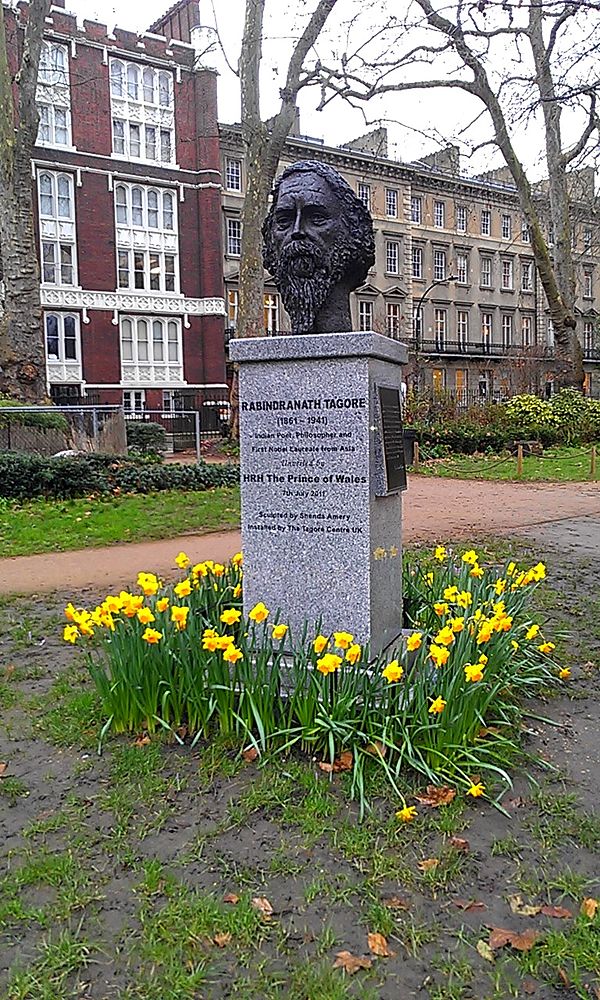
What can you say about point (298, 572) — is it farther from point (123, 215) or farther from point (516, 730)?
point (123, 215)

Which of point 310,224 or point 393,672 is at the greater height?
point 310,224

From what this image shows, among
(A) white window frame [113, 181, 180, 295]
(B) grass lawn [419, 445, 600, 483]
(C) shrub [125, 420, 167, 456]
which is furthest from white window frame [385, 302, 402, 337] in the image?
(C) shrub [125, 420, 167, 456]

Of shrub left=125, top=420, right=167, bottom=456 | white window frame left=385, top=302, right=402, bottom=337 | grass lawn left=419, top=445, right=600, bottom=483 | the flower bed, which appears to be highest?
white window frame left=385, top=302, right=402, bottom=337

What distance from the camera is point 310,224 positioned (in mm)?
4602

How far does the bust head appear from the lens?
4574 mm

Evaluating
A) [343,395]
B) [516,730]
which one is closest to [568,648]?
[516,730]

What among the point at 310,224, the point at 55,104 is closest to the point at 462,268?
the point at 55,104

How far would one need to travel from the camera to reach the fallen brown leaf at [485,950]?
2471 millimetres

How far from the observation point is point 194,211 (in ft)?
135

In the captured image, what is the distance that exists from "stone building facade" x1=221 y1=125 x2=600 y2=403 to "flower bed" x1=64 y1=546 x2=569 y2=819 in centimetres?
4344

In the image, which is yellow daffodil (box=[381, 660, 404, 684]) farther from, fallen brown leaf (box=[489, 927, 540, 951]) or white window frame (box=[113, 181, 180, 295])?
white window frame (box=[113, 181, 180, 295])

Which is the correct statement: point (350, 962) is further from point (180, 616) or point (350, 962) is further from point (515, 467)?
point (515, 467)

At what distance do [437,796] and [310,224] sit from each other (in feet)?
10.2

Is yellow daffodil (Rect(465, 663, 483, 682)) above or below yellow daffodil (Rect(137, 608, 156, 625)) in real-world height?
below
